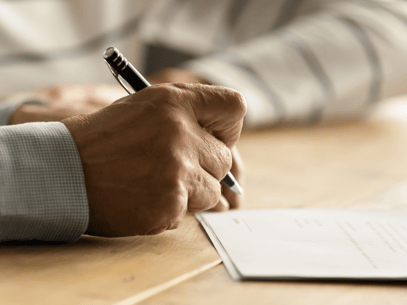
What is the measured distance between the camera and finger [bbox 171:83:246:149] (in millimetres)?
436

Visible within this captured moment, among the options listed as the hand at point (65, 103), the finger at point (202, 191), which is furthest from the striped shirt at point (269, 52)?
the finger at point (202, 191)

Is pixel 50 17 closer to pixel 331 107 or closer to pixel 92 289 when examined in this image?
pixel 331 107

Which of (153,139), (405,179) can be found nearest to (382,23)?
(405,179)

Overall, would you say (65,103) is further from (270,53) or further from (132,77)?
(270,53)

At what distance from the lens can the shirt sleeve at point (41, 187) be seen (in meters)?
0.39

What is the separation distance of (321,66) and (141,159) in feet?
2.75

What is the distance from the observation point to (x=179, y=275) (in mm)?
353

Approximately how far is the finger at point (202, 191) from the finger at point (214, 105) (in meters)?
0.05

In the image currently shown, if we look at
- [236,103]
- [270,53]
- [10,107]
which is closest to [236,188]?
[236,103]

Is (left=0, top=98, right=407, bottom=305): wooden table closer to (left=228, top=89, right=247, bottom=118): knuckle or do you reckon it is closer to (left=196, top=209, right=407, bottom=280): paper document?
(left=196, top=209, right=407, bottom=280): paper document

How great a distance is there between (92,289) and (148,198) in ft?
0.35

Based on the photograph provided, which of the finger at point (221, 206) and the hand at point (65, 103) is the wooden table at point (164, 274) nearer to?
the finger at point (221, 206)

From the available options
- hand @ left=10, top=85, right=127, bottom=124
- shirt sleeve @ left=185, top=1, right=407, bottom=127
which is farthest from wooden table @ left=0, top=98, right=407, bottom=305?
shirt sleeve @ left=185, top=1, right=407, bottom=127

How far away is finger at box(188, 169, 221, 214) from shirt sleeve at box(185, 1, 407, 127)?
57cm
